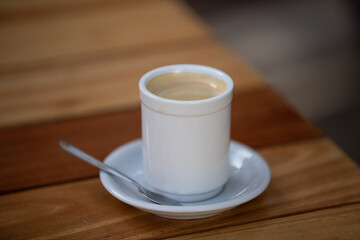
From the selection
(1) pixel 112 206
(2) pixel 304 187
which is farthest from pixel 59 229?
(2) pixel 304 187

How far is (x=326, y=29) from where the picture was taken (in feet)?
4.18

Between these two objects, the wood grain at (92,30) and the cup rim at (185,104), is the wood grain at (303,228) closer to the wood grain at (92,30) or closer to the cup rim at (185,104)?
the cup rim at (185,104)

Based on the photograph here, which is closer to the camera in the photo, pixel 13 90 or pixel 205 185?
pixel 205 185

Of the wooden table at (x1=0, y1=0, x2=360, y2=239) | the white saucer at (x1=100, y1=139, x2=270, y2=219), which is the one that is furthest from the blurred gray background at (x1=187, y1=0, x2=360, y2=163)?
the white saucer at (x1=100, y1=139, x2=270, y2=219)

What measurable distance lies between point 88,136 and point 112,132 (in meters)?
0.04

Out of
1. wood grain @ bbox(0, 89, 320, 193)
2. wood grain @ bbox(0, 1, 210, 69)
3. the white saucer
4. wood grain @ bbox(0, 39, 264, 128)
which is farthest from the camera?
wood grain @ bbox(0, 1, 210, 69)

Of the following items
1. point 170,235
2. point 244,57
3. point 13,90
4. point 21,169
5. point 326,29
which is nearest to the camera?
point 170,235

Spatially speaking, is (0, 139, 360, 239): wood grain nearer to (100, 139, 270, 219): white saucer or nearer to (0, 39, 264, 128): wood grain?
(100, 139, 270, 219): white saucer

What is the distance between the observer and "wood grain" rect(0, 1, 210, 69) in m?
1.05

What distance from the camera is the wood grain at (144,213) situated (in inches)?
20.5

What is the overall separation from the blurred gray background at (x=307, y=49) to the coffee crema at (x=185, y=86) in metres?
0.25

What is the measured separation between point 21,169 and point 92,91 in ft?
0.89

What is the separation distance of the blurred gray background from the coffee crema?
0.25 meters

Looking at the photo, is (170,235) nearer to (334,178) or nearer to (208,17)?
(334,178)
